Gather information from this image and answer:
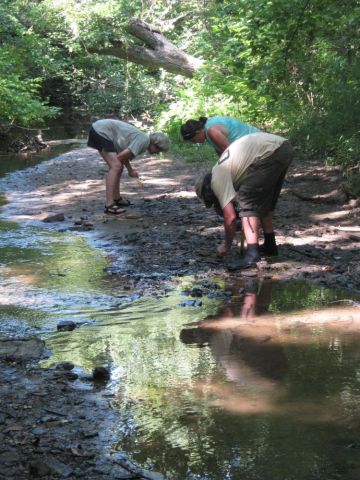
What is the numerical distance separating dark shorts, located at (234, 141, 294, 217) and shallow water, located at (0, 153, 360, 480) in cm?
75

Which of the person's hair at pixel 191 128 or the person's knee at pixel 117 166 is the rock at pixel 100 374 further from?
the person's knee at pixel 117 166

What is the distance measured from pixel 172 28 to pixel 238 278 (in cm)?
2444

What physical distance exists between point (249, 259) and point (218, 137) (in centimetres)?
127

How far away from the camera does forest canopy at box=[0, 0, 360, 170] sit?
9.74 meters

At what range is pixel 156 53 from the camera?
21.1 meters

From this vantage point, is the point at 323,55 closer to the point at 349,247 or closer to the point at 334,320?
the point at 349,247

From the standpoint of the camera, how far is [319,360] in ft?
13.0

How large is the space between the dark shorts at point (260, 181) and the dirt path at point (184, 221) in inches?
23.5

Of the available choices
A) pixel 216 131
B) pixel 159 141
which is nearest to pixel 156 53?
pixel 159 141

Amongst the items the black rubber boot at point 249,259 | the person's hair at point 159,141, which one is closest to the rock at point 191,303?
the black rubber boot at point 249,259

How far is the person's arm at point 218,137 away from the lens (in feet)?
21.0

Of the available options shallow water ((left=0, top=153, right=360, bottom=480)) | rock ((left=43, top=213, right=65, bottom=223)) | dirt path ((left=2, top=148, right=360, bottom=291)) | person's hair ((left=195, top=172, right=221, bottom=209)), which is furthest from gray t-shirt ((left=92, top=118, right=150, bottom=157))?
person's hair ((left=195, top=172, right=221, bottom=209))

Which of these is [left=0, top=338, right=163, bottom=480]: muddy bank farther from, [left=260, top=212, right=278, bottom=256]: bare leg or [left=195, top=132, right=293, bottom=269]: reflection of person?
[left=260, top=212, right=278, bottom=256]: bare leg

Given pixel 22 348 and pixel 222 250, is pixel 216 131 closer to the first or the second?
pixel 222 250
